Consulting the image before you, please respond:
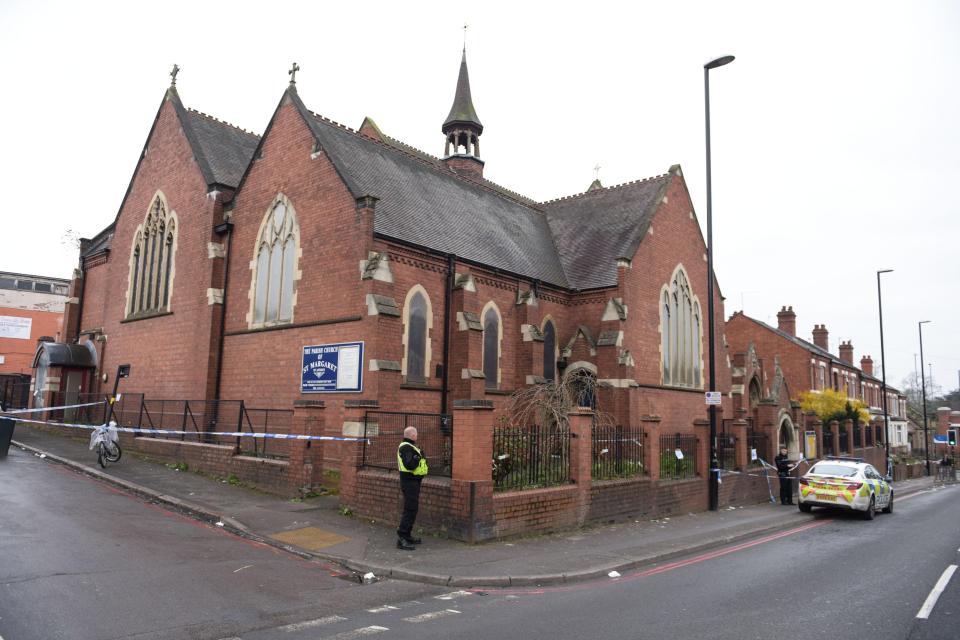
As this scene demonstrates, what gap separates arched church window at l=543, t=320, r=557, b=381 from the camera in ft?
78.3

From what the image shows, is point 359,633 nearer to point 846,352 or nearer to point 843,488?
point 843,488

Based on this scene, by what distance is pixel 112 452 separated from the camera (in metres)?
17.4

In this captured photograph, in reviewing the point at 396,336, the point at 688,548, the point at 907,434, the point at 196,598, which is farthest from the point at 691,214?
the point at 907,434

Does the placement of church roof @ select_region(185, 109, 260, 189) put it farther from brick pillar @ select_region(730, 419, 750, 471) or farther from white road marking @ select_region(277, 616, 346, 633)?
brick pillar @ select_region(730, 419, 750, 471)

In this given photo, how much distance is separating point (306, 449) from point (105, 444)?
6.55 m

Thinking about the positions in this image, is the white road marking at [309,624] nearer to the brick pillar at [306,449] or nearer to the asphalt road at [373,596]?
the asphalt road at [373,596]

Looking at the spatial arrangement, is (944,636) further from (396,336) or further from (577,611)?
(396,336)

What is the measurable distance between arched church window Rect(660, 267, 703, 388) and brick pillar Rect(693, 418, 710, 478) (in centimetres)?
663

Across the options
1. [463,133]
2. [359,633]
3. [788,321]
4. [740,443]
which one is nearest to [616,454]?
[740,443]

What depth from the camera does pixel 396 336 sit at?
1728 centimetres

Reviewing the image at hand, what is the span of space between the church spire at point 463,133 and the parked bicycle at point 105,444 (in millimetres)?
22356

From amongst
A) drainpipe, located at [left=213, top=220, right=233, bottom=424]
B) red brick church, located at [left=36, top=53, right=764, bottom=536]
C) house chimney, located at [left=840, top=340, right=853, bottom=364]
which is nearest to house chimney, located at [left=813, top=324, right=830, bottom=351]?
house chimney, located at [left=840, top=340, right=853, bottom=364]

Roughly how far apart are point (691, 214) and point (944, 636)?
2359 cm

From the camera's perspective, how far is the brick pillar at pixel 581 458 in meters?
13.6
